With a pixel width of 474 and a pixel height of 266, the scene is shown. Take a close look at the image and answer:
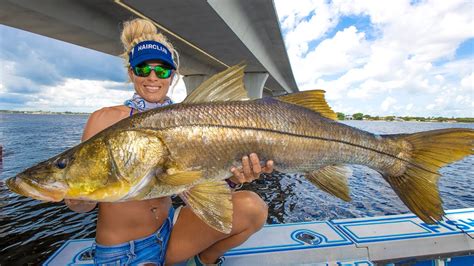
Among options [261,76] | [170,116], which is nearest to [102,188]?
[170,116]

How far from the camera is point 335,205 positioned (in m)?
10.3

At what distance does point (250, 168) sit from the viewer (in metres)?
2.65

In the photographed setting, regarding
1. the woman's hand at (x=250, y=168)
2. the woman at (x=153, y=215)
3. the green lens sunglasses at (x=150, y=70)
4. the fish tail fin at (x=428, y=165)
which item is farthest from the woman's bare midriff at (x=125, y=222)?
the fish tail fin at (x=428, y=165)

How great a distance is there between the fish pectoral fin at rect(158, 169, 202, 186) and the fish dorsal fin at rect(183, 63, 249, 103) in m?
0.66

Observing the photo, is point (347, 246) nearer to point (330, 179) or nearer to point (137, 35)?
point (330, 179)

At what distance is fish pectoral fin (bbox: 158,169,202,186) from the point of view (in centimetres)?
228

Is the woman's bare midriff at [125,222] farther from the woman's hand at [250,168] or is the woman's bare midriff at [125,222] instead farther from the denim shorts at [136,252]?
the woman's hand at [250,168]

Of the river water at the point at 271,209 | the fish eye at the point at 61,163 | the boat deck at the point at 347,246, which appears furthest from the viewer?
the river water at the point at 271,209

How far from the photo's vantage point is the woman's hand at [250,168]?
2605 millimetres

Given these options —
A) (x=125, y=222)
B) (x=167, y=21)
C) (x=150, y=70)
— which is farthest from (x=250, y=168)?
(x=167, y=21)

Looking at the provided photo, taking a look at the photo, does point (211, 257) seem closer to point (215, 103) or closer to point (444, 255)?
point (215, 103)

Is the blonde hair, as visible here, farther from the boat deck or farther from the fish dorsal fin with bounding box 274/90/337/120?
the boat deck

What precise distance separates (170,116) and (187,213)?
3.88 feet

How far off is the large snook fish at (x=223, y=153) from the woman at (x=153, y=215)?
0.97 feet
